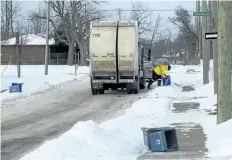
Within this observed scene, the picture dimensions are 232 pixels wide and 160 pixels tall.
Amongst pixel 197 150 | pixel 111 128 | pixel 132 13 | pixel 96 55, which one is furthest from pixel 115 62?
pixel 132 13

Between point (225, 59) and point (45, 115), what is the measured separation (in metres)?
7.99

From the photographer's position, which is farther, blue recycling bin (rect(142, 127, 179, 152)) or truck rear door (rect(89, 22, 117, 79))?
truck rear door (rect(89, 22, 117, 79))

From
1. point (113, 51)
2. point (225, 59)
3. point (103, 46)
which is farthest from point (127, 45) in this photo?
point (225, 59)

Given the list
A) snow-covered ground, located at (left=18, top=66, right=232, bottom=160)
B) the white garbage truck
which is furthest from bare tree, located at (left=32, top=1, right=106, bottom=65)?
snow-covered ground, located at (left=18, top=66, right=232, bottom=160)

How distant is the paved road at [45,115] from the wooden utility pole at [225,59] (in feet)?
13.9

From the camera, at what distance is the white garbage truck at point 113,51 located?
2544 centimetres

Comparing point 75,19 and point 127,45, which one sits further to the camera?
point 75,19

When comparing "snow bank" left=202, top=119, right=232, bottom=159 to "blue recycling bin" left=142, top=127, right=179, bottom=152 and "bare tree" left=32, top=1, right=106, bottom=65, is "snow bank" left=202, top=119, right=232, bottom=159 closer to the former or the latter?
"blue recycling bin" left=142, top=127, right=179, bottom=152

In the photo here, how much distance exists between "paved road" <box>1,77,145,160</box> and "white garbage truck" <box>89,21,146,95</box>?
43.1 inches

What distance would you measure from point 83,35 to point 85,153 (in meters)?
70.9

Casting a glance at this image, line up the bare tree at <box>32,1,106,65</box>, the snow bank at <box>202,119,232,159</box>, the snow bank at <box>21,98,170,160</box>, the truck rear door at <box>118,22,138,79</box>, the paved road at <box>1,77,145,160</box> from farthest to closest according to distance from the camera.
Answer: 1. the bare tree at <box>32,1,106,65</box>
2. the truck rear door at <box>118,22,138,79</box>
3. the paved road at <box>1,77,145,160</box>
4. the snow bank at <box>202,119,232,159</box>
5. the snow bank at <box>21,98,170,160</box>

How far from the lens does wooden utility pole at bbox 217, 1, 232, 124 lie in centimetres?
1145

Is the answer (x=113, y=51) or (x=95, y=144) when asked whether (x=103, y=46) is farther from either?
(x=95, y=144)

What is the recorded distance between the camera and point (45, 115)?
57.8 ft
